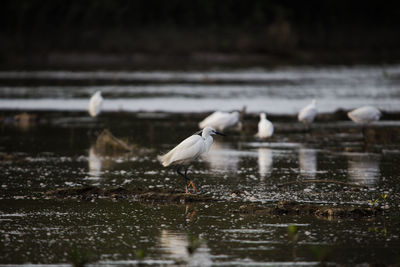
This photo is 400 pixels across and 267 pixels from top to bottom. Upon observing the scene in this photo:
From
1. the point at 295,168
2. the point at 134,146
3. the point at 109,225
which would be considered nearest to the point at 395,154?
the point at 295,168

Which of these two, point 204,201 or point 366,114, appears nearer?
point 204,201

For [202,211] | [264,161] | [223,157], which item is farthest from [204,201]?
[223,157]

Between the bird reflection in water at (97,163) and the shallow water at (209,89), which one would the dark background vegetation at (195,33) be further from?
the bird reflection in water at (97,163)

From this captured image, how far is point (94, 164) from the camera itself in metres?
15.3

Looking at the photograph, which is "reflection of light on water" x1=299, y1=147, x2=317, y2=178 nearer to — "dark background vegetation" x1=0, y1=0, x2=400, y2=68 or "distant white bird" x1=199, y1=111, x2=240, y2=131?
"distant white bird" x1=199, y1=111, x2=240, y2=131

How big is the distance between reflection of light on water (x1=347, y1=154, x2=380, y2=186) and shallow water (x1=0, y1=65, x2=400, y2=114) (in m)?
11.5

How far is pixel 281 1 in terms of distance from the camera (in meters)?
78.1

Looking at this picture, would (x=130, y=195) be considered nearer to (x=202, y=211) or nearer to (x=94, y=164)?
(x=202, y=211)

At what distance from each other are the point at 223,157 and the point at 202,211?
18.9 ft

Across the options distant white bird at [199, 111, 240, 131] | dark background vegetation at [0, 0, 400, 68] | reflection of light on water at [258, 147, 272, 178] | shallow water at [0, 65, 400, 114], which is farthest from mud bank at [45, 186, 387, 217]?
dark background vegetation at [0, 0, 400, 68]

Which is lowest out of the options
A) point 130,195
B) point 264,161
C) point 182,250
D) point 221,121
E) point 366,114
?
point 182,250

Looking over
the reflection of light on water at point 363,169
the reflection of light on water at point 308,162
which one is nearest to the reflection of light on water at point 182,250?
the reflection of light on water at point 363,169

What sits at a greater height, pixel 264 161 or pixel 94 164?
pixel 264 161

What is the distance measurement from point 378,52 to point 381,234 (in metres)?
55.8
